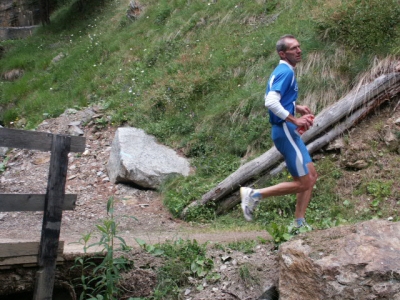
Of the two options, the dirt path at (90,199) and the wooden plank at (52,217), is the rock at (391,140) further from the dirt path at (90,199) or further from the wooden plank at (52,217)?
the wooden plank at (52,217)

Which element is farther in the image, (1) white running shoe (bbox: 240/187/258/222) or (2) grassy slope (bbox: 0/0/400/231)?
(2) grassy slope (bbox: 0/0/400/231)

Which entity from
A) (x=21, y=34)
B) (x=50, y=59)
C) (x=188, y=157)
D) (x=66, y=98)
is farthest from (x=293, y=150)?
(x=21, y=34)

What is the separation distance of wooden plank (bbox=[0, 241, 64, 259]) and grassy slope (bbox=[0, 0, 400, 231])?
12.5ft

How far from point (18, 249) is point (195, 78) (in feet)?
25.3

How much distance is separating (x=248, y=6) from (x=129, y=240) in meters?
8.79

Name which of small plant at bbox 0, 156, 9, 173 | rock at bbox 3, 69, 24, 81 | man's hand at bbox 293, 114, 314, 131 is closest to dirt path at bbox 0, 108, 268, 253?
small plant at bbox 0, 156, 9, 173

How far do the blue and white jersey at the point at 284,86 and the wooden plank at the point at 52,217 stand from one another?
6.96 feet

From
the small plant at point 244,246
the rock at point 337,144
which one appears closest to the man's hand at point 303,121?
the small plant at point 244,246

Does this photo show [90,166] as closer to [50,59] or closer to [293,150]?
[293,150]

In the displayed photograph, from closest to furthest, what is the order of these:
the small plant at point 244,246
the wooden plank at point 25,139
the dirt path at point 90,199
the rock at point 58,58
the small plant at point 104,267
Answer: the wooden plank at point 25,139, the small plant at point 104,267, the small plant at point 244,246, the dirt path at point 90,199, the rock at point 58,58

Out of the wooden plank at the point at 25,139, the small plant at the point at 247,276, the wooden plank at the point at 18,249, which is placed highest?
the wooden plank at the point at 25,139

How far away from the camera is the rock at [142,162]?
1018 cm

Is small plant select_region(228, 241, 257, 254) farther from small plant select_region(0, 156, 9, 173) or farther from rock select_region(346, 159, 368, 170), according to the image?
small plant select_region(0, 156, 9, 173)

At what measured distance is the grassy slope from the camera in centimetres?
980
